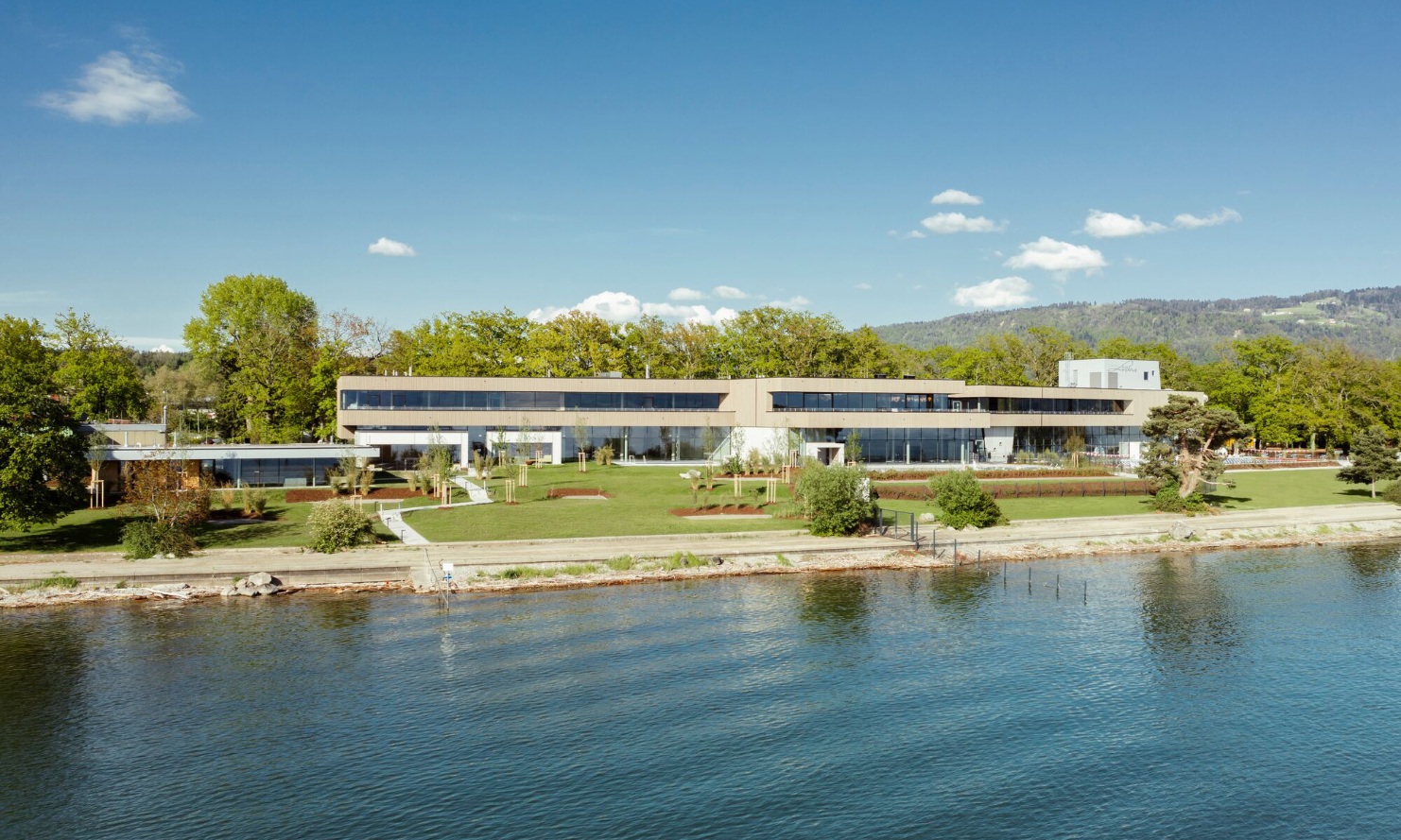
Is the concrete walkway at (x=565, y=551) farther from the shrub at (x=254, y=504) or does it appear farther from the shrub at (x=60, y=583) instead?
the shrub at (x=254, y=504)

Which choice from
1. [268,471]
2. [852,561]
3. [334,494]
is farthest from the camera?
[268,471]

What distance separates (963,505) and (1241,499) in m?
29.9

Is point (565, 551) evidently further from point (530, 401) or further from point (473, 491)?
point (530, 401)

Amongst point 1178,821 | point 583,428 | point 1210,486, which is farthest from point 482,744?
point 1210,486

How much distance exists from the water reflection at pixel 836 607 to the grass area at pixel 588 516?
30.2 feet

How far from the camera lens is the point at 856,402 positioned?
8506cm

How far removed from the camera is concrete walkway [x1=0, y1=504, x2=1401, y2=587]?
4031cm

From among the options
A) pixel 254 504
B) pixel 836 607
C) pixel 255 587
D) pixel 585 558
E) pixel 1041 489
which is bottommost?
pixel 836 607

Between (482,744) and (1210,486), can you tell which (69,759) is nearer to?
(482,744)

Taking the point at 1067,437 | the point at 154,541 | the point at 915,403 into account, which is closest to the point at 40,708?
the point at 154,541

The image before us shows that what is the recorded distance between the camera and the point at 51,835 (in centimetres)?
1969

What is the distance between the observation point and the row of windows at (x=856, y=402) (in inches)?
3297

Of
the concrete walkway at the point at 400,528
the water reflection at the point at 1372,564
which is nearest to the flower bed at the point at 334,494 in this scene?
the concrete walkway at the point at 400,528

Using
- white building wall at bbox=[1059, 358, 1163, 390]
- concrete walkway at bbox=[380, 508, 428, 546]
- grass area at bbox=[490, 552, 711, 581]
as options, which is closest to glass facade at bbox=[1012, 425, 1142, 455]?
white building wall at bbox=[1059, 358, 1163, 390]
